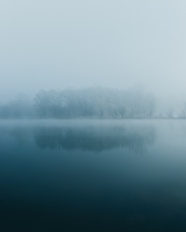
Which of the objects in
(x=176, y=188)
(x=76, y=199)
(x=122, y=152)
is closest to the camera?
(x=76, y=199)

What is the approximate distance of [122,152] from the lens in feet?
89.8

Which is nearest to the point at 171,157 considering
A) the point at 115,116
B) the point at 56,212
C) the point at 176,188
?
the point at 176,188

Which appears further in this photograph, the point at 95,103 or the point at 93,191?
the point at 95,103

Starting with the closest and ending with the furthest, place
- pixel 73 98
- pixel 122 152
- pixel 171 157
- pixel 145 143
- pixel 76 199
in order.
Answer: pixel 76 199 → pixel 171 157 → pixel 122 152 → pixel 145 143 → pixel 73 98

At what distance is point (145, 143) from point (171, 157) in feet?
32.3

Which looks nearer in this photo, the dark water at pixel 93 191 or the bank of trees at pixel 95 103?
the dark water at pixel 93 191

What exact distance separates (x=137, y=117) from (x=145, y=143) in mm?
55923

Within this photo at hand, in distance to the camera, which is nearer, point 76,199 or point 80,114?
point 76,199

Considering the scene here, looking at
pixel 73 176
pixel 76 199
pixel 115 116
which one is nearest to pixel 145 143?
pixel 73 176

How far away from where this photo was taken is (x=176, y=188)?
1393 cm

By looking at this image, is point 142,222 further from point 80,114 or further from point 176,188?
point 80,114

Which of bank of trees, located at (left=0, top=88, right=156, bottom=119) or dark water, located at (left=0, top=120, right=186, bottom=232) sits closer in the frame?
dark water, located at (left=0, top=120, right=186, bottom=232)

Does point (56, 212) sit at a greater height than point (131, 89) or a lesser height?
lesser

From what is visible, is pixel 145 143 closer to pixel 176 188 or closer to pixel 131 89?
pixel 176 188
